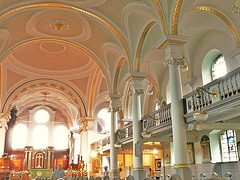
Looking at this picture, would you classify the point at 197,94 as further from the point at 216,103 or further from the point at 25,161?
the point at 25,161

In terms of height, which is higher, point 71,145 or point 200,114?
point 71,145

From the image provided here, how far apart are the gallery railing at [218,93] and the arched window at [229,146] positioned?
5.35 meters

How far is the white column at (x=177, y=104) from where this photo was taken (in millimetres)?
10016

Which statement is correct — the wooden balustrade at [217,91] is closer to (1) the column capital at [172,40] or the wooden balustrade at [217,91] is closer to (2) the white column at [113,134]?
(1) the column capital at [172,40]

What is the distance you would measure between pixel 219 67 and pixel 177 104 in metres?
6.06

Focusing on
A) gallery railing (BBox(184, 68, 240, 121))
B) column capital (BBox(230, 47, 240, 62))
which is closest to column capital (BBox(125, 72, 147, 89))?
gallery railing (BBox(184, 68, 240, 121))

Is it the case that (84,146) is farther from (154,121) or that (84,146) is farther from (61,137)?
(61,137)

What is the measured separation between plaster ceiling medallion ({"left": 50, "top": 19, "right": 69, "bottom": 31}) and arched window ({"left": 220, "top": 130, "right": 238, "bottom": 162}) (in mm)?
11096

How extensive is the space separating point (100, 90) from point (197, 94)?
1549cm

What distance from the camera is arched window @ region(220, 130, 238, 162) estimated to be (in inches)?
573

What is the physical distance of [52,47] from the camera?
21.3 m

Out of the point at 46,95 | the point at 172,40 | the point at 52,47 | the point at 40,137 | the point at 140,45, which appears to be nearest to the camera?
the point at 172,40

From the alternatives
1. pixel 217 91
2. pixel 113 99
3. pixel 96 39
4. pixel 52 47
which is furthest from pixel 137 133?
pixel 52 47

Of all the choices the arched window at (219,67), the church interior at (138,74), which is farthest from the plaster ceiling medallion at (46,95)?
the arched window at (219,67)
